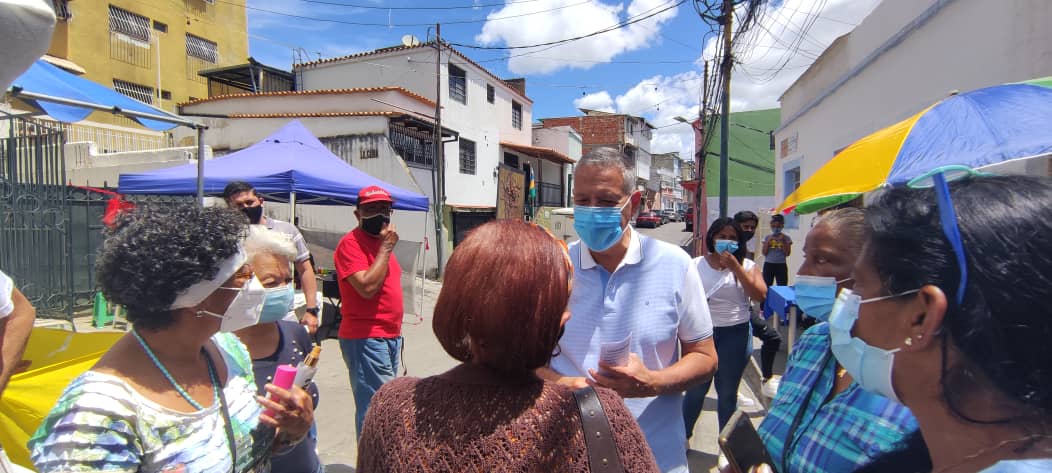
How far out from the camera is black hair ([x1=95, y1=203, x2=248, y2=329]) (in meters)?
1.36

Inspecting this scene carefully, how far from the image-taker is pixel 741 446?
4.45 ft

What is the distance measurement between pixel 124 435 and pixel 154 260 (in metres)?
0.44

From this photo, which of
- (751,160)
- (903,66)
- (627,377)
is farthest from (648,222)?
(627,377)

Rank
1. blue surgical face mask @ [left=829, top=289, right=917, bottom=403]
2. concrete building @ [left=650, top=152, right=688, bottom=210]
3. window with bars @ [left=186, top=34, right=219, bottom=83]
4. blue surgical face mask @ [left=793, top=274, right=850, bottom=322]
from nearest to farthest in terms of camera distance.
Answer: blue surgical face mask @ [left=829, top=289, right=917, bottom=403] → blue surgical face mask @ [left=793, top=274, right=850, bottom=322] → window with bars @ [left=186, top=34, right=219, bottom=83] → concrete building @ [left=650, top=152, right=688, bottom=210]

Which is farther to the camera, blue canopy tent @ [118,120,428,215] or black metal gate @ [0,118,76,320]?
blue canopy tent @ [118,120,428,215]

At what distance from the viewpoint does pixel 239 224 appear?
159 centimetres

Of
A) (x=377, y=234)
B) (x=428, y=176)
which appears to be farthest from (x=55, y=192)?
(x=428, y=176)

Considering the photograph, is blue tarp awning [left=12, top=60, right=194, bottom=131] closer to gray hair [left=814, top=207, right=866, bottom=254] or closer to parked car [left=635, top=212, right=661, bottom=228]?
gray hair [left=814, top=207, right=866, bottom=254]

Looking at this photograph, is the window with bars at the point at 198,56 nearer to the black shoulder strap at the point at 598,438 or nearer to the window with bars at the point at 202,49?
the window with bars at the point at 202,49

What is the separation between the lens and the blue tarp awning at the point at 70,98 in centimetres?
353

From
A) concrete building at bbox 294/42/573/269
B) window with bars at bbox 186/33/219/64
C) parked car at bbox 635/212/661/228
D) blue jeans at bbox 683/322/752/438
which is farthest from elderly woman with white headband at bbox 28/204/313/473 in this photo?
parked car at bbox 635/212/661/228

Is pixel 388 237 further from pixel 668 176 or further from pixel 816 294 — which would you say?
pixel 668 176

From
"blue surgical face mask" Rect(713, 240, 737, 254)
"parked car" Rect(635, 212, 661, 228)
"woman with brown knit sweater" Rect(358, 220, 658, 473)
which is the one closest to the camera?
"woman with brown knit sweater" Rect(358, 220, 658, 473)

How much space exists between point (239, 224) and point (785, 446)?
5.82 feet
